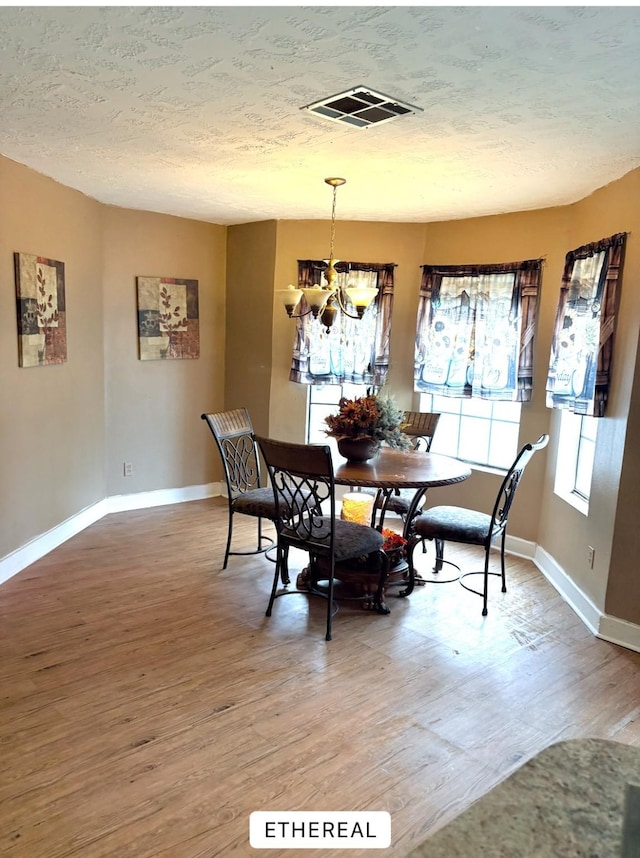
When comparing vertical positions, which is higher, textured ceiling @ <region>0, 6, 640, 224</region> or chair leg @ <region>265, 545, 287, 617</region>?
textured ceiling @ <region>0, 6, 640, 224</region>

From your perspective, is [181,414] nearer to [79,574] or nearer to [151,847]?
[79,574]

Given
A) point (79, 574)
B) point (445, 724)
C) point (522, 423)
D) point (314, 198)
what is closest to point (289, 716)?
point (445, 724)

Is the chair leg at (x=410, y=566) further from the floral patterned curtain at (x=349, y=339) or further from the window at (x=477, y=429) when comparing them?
the floral patterned curtain at (x=349, y=339)

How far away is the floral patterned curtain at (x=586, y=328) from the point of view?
340cm

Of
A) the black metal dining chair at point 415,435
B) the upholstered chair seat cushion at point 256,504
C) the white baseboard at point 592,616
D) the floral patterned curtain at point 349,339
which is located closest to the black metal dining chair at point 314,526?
the upholstered chair seat cushion at point 256,504

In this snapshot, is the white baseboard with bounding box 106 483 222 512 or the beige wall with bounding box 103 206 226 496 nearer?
the beige wall with bounding box 103 206 226 496

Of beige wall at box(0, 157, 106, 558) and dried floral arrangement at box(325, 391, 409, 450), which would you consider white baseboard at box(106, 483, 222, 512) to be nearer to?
beige wall at box(0, 157, 106, 558)

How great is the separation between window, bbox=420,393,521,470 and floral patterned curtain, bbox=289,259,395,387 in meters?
0.55

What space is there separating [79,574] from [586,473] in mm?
3314

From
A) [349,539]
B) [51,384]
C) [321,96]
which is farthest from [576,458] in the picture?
[51,384]

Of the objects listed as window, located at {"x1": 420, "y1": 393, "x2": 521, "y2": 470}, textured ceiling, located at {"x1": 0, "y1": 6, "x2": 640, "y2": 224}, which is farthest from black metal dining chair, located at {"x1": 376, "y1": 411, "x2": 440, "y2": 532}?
textured ceiling, located at {"x1": 0, "y1": 6, "x2": 640, "y2": 224}

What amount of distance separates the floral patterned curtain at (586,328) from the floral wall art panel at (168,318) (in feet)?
10.1

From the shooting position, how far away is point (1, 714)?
8.01 feet

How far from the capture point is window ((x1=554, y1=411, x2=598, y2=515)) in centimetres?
381
